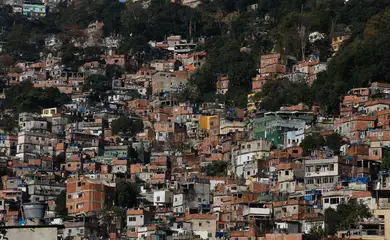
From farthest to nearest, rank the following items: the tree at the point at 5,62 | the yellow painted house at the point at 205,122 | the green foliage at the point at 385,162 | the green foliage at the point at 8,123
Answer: the tree at the point at 5,62, the green foliage at the point at 8,123, the yellow painted house at the point at 205,122, the green foliage at the point at 385,162

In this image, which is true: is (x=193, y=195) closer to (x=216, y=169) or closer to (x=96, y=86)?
(x=216, y=169)

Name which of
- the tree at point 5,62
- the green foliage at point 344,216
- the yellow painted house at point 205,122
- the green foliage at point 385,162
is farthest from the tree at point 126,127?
the green foliage at point 344,216

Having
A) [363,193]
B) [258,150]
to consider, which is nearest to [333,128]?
[258,150]

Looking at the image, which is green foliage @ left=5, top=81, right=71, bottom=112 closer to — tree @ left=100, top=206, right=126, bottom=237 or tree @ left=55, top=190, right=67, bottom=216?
tree @ left=55, top=190, right=67, bottom=216

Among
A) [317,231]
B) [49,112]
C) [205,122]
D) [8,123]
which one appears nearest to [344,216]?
[317,231]

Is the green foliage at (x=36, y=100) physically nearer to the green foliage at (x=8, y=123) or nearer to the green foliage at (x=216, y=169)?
the green foliage at (x=8, y=123)

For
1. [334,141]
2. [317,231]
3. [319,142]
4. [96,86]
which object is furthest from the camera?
[96,86]
